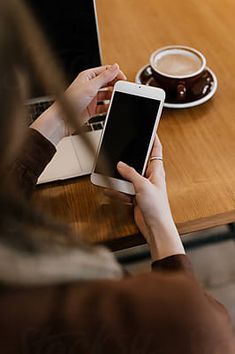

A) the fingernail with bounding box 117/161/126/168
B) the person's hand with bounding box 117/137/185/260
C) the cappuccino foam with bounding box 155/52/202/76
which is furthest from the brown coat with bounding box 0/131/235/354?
the cappuccino foam with bounding box 155/52/202/76

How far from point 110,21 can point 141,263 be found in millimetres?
659

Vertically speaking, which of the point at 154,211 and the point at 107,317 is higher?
the point at 107,317

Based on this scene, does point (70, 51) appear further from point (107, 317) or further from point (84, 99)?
point (107, 317)

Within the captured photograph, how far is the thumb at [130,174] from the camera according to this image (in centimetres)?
77

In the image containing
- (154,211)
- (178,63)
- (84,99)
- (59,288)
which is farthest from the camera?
(178,63)

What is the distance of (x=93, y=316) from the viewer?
42 centimetres

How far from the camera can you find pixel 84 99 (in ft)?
2.91

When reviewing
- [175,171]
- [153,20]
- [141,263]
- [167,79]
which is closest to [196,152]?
[175,171]

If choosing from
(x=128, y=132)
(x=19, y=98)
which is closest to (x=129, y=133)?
(x=128, y=132)

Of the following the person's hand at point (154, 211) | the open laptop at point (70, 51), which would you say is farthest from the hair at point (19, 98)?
the open laptop at point (70, 51)

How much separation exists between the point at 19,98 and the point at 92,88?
468mm

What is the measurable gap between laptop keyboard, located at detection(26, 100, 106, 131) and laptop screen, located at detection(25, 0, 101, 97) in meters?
0.06

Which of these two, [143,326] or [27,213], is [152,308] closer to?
[143,326]

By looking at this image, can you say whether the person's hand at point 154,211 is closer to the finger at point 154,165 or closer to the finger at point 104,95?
the finger at point 154,165
